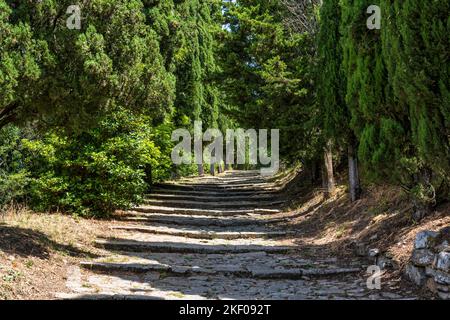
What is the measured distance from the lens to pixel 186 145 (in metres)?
21.8

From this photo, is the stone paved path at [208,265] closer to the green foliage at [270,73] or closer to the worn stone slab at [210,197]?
the worn stone slab at [210,197]

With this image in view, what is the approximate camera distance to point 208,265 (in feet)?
25.0

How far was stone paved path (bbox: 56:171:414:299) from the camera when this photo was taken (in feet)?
19.4

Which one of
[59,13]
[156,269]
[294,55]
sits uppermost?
[294,55]

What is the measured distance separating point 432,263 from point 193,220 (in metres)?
7.73

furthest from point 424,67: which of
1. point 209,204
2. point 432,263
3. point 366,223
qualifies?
point 209,204

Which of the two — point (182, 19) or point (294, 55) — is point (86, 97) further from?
point (182, 19)

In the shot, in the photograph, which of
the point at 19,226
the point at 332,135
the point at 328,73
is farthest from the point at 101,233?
the point at 328,73

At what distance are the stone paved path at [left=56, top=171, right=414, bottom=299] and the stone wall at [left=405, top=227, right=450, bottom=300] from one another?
30 centimetres

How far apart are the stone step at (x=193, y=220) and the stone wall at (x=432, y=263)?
6.62 meters

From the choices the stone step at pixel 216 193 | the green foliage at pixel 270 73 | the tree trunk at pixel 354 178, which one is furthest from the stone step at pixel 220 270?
the stone step at pixel 216 193

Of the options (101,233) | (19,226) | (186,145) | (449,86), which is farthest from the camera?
(186,145)

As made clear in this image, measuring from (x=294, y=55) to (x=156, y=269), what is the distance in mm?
9337

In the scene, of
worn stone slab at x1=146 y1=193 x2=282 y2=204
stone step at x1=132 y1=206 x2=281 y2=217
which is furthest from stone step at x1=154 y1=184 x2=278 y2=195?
stone step at x1=132 y1=206 x2=281 y2=217
